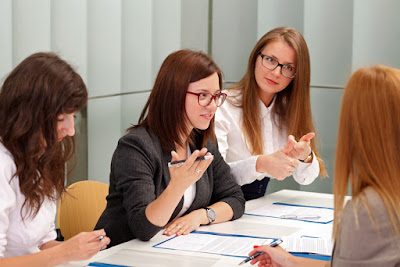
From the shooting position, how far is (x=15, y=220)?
5.74 feet

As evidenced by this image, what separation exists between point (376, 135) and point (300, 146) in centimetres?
136

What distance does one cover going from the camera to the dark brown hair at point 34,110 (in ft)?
5.49

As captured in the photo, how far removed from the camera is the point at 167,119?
2363mm

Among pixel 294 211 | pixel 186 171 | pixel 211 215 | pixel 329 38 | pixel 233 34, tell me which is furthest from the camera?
pixel 233 34

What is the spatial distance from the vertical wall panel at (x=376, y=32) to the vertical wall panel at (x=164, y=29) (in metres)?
1.32

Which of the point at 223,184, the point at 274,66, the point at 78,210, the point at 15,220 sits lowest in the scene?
the point at 78,210

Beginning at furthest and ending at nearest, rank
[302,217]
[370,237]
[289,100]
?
[289,100]
[302,217]
[370,237]

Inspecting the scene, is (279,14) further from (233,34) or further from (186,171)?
(186,171)

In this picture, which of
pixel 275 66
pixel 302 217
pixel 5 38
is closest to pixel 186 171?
pixel 302 217

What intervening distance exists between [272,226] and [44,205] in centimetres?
96

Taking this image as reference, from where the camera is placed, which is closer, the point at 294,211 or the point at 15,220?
the point at 15,220

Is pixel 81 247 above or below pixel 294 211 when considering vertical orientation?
above

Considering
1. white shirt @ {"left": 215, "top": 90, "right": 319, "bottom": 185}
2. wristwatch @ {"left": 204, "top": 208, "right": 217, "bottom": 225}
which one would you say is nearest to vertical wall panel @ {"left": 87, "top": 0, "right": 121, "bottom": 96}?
white shirt @ {"left": 215, "top": 90, "right": 319, "bottom": 185}

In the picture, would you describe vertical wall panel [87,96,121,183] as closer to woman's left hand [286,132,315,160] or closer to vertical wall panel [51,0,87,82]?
vertical wall panel [51,0,87,82]
